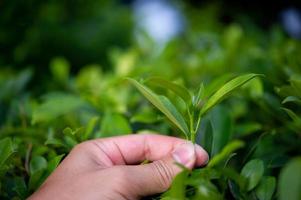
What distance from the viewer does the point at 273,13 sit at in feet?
11.1

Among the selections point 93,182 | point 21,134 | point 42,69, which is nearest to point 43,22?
point 42,69

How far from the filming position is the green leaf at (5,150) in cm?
108

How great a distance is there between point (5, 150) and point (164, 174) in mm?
430

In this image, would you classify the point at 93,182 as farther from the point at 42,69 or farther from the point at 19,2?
the point at 42,69

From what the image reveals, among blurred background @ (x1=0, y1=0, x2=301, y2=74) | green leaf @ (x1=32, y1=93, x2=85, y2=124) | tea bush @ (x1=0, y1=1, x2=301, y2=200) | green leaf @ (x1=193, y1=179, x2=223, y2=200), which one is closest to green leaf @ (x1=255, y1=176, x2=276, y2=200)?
tea bush @ (x1=0, y1=1, x2=301, y2=200)

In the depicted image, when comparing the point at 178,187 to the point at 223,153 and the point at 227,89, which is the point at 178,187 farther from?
the point at 227,89

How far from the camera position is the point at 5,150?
1.12 meters

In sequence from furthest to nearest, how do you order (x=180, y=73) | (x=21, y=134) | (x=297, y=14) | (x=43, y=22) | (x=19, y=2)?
1. (x=297, y=14)
2. (x=43, y=22)
3. (x=19, y=2)
4. (x=180, y=73)
5. (x=21, y=134)

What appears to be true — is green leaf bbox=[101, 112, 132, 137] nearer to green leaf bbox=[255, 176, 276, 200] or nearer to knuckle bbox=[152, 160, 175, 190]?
knuckle bbox=[152, 160, 175, 190]

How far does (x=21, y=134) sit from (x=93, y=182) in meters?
0.53

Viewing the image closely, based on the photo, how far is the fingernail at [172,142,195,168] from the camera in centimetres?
102

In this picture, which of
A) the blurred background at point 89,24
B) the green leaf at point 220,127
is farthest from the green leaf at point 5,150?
the blurred background at point 89,24

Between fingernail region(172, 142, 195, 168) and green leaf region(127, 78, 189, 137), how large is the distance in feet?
0.15

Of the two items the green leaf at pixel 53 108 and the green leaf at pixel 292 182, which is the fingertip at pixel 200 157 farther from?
the green leaf at pixel 53 108
